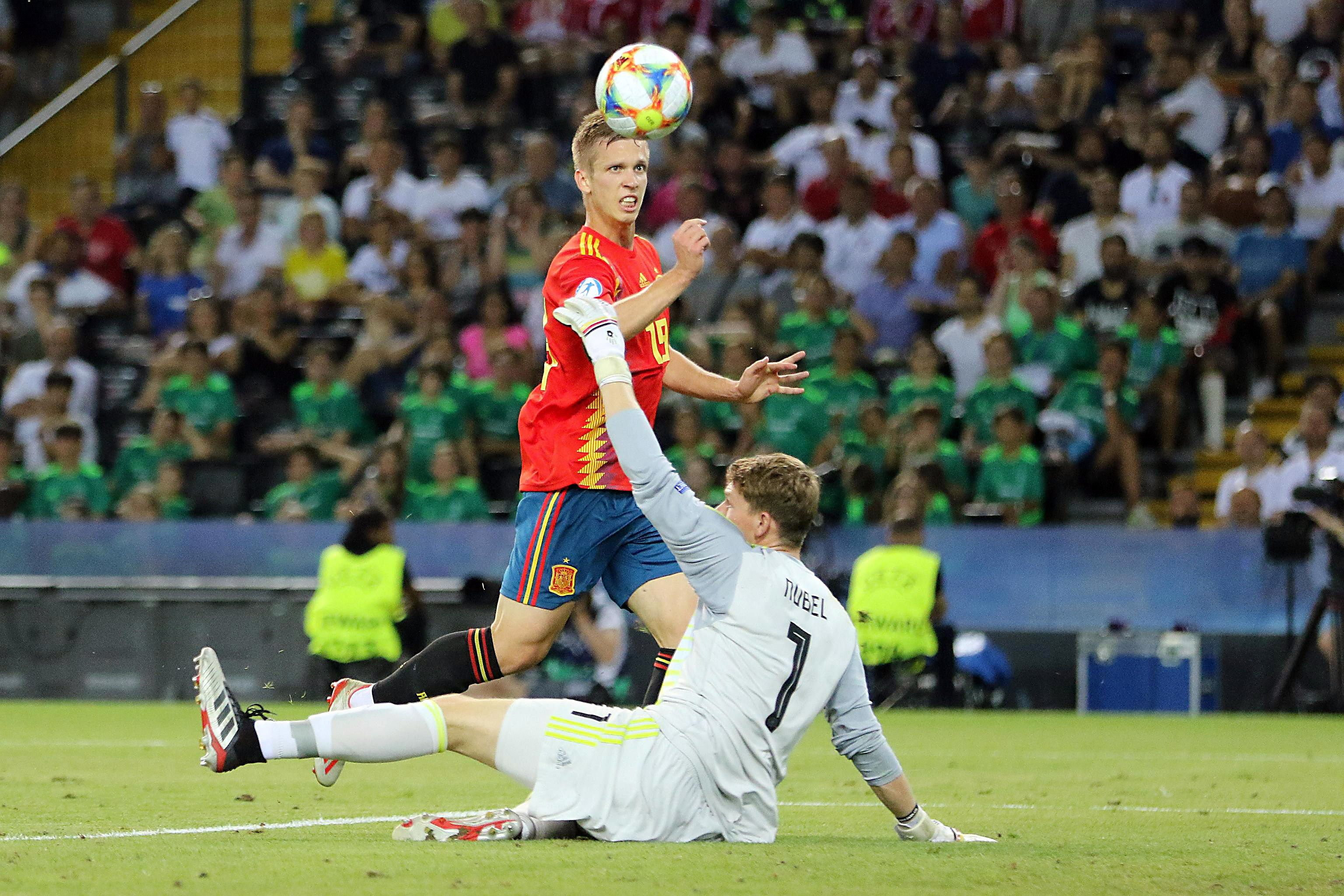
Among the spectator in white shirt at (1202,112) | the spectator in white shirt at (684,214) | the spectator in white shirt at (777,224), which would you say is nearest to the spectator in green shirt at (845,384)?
the spectator in white shirt at (777,224)

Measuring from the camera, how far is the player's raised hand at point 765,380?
6695 mm

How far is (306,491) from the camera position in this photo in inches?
615

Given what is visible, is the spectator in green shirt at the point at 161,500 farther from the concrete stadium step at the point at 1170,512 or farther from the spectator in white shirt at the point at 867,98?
the concrete stadium step at the point at 1170,512

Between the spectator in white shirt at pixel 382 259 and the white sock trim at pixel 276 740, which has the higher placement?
the spectator in white shirt at pixel 382 259

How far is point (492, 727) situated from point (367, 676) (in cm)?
817

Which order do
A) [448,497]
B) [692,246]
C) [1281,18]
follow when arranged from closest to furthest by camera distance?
[692,246], [448,497], [1281,18]

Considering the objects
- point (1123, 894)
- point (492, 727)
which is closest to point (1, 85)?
point (492, 727)

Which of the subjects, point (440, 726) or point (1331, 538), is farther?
point (1331, 538)

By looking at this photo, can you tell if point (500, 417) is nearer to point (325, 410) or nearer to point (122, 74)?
point (325, 410)

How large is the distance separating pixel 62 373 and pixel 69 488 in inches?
65.9

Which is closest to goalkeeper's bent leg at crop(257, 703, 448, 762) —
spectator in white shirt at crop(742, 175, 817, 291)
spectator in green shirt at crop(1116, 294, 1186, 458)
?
spectator in green shirt at crop(1116, 294, 1186, 458)

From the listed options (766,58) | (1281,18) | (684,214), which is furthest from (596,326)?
(766,58)

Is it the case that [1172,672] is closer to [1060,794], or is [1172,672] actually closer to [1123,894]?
[1060,794]

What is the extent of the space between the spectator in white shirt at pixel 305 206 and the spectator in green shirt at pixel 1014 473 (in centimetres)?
758
